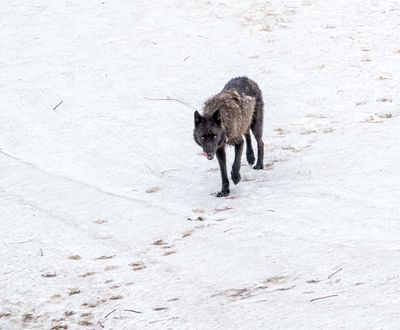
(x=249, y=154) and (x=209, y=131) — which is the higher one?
(x=209, y=131)

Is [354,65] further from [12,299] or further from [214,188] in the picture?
[12,299]

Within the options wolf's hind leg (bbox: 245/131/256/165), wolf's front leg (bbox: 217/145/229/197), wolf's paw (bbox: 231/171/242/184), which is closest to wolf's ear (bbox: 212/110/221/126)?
wolf's front leg (bbox: 217/145/229/197)

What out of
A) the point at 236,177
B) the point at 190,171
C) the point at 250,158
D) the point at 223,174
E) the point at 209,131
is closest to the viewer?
the point at 209,131

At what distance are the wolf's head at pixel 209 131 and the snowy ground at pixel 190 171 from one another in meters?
0.75

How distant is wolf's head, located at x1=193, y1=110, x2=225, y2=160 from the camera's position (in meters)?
10.6

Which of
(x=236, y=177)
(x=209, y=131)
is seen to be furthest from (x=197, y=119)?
(x=236, y=177)

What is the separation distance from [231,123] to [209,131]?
0.54 metres

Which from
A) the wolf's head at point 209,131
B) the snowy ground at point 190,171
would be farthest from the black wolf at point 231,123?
the snowy ground at point 190,171

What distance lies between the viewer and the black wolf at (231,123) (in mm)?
10602

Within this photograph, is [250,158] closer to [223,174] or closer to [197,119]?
[223,174]

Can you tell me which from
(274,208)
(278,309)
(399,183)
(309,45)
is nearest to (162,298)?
(278,309)

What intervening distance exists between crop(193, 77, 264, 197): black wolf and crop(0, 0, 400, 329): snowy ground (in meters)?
0.36

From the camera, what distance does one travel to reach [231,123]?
431 inches

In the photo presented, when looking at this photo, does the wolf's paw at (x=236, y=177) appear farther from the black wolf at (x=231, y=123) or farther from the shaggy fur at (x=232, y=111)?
the shaggy fur at (x=232, y=111)
